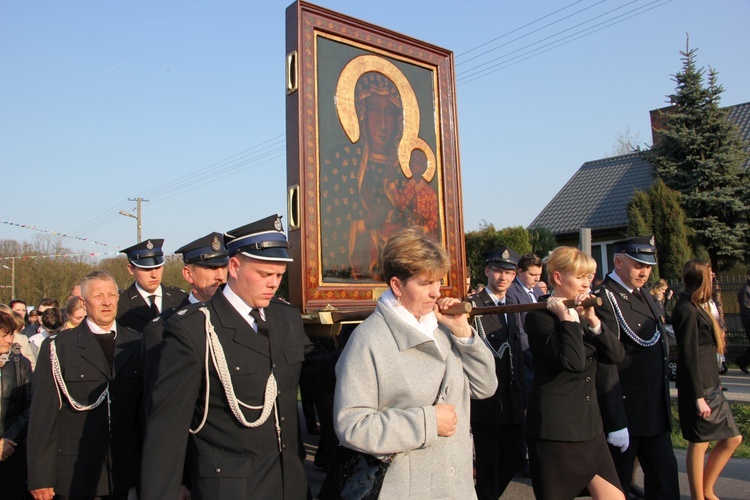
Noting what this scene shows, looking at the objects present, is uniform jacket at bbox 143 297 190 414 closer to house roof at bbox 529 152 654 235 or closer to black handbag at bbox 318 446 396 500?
black handbag at bbox 318 446 396 500

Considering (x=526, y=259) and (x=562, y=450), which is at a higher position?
(x=526, y=259)

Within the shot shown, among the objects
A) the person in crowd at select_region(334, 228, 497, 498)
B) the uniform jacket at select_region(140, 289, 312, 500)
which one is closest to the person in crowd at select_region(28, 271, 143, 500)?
the uniform jacket at select_region(140, 289, 312, 500)

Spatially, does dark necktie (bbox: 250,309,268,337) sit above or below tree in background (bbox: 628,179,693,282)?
below

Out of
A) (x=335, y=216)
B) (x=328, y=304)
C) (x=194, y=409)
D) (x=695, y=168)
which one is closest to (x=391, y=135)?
(x=335, y=216)

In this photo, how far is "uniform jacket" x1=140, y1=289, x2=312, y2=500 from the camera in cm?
231

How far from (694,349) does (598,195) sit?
1980 centimetres

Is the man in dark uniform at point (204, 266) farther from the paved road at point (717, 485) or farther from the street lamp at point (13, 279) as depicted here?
the street lamp at point (13, 279)

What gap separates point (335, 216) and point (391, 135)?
0.92 metres

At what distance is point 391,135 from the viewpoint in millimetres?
5227

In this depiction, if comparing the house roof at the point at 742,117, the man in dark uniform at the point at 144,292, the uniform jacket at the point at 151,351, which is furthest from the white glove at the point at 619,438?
the house roof at the point at 742,117

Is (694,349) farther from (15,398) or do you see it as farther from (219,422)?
(15,398)

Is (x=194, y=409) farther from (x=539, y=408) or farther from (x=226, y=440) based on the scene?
(x=539, y=408)

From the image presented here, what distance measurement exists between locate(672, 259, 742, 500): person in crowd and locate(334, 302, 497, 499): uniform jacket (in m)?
2.54

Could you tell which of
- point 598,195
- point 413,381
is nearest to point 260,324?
point 413,381
